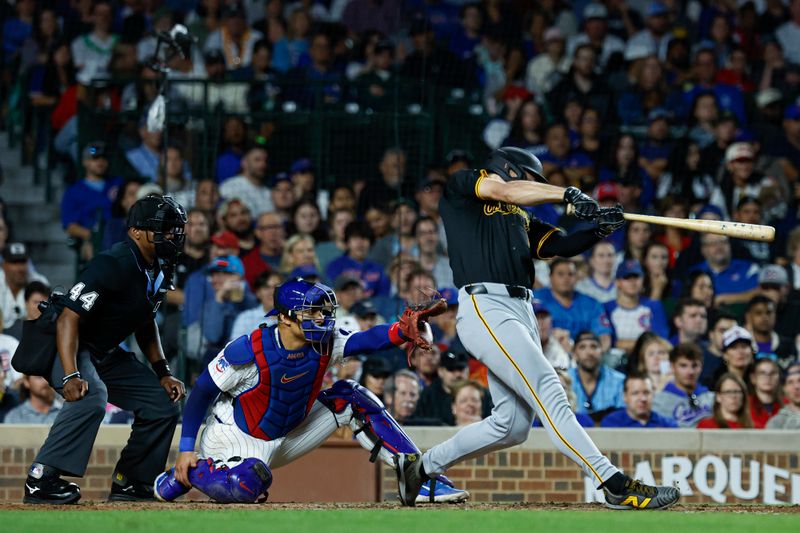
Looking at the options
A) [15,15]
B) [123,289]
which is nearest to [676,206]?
[123,289]

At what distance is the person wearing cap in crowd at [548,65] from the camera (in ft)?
39.9

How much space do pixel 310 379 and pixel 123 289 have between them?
97 centimetres

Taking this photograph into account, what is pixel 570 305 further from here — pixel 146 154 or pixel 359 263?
pixel 146 154

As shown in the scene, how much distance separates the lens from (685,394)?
8930 mm

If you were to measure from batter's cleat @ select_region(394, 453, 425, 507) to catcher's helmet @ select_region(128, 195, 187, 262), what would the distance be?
4.79ft

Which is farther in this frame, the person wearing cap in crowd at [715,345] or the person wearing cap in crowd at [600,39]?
the person wearing cap in crowd at [600,39]

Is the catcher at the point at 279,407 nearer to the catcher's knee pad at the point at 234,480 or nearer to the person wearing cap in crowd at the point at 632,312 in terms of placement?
the catcher's knee pad at the point at 234,480

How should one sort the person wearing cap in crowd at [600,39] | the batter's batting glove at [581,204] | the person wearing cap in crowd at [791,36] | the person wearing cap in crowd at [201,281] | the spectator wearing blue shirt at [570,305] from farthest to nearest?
the person wearing cap in crowd at [791,36]
the person wearing cap in crowd at [600,39]
the spectator wearing blue shirt at [570,305]
the person wearing cap in crowd at [201,281]
the batter's batting glove at [581,204]

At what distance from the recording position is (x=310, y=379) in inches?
249

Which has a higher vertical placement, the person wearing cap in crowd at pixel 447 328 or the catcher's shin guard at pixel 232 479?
the person wearing cap in crowd at pixel 447 328

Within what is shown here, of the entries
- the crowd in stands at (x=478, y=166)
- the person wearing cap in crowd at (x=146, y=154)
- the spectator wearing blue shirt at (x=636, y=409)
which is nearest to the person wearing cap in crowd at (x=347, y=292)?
the crowd in stands at (x=478, y=166)

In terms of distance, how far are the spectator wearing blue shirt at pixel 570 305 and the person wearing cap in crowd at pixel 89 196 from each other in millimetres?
3353

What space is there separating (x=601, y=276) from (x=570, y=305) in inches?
18.7

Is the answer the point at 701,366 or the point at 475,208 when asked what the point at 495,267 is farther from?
the point at 701,366
